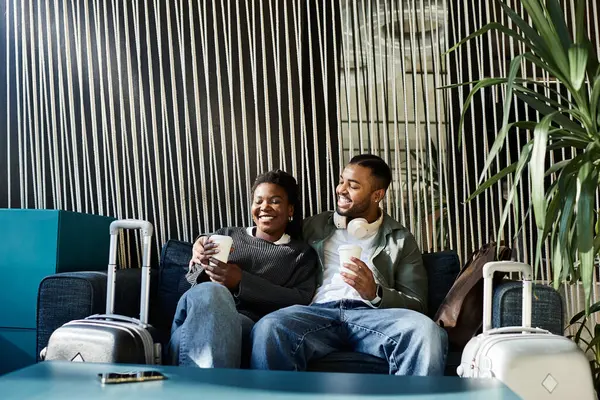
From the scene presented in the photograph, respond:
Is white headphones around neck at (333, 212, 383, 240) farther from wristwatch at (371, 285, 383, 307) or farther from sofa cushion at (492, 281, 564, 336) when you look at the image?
sofa cushion at (492, 281, 564, 336)

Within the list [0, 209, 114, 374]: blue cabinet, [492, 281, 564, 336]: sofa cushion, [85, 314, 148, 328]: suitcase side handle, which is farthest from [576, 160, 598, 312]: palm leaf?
[0, 209, 114, 374]: blue cabinet

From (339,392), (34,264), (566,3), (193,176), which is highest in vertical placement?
(566,3)

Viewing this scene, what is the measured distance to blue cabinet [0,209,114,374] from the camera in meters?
2.51

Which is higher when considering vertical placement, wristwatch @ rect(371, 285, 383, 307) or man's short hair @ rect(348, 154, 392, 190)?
man's short hair @ rect(348, 154, 392, 190)

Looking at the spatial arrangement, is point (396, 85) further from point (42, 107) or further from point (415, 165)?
point (42, 107)

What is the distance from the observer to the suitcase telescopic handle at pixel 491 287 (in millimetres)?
2020

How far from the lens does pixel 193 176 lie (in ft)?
10.2

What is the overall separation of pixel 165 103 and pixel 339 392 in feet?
6.66

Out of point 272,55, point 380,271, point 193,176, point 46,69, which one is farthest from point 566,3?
point 46,69

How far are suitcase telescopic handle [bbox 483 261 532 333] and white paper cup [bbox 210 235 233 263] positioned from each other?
780mm

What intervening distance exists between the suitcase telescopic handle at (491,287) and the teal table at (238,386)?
1.87ft

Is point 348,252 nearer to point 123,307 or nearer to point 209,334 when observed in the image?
point 209,334

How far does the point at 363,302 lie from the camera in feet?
8.01

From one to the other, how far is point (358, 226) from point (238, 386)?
1296 millimetres
